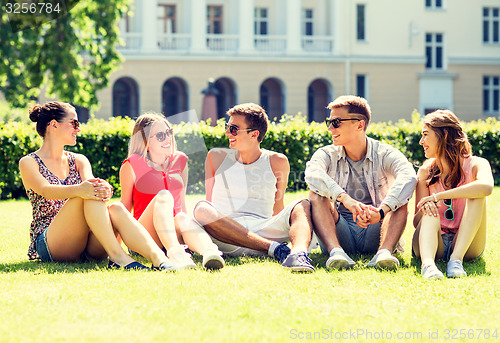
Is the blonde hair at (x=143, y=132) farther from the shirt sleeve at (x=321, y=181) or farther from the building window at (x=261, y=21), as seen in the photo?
the building window at (x=261, y=21)

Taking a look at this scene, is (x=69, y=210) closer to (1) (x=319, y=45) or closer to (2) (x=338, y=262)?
(2) (x=338, y=262)

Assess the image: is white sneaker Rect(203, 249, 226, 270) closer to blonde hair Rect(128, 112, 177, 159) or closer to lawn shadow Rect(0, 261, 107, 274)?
lawn shadow Rect(0, 261, 107, 274)

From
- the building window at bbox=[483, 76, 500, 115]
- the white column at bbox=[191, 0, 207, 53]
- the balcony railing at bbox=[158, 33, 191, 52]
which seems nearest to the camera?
the white column at bbox=[191, 0, 207, 53]

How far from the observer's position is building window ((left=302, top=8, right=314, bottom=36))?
35594mm

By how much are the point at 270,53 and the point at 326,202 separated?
28856mm

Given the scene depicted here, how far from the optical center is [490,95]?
1464 inches

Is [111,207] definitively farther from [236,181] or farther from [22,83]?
[22,83]

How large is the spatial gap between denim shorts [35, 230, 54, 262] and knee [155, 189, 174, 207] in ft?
3.03

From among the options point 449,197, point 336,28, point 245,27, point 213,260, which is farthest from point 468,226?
point 336,28

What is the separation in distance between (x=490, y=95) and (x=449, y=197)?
113 feet

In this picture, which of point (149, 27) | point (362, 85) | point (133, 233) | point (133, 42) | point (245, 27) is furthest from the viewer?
point (362, 85)

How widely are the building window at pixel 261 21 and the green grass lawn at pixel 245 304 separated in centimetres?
3081

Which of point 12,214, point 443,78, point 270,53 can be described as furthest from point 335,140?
point 443,78

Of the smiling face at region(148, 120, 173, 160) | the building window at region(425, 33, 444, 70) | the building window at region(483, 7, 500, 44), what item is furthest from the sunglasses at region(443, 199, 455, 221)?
the building window at region(483, 7, 500, 44)
